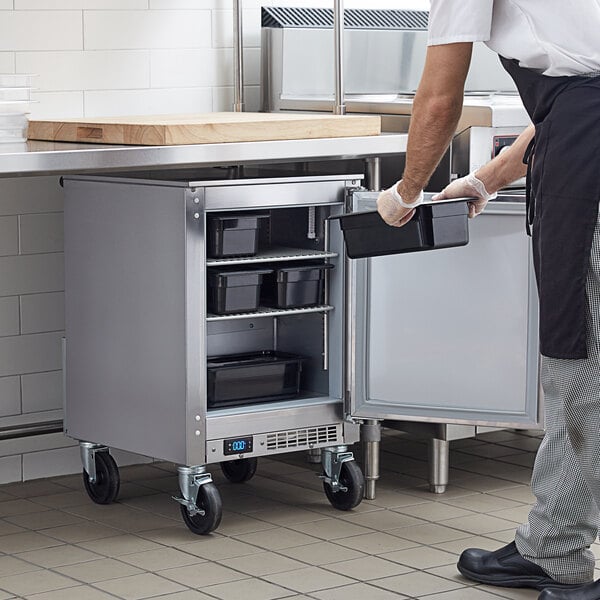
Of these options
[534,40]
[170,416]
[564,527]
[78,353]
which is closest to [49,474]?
[78,353]

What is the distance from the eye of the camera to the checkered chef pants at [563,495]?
2766 mm

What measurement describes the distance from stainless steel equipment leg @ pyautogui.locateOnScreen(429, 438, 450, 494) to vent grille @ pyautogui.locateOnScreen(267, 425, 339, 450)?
31 cm

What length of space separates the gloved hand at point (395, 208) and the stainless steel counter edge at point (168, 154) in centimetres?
78

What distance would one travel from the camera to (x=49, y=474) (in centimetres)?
422

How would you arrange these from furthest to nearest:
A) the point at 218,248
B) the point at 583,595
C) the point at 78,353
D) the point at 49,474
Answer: the point at 49,474 → the point at 78,353 → the point at 218,248 → the point at 583,595

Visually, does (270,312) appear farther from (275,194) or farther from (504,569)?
A: (504,569)

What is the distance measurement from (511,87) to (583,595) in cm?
208

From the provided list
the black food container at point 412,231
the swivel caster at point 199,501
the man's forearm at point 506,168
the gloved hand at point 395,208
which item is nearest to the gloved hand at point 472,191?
the man's forearm at point 506,168

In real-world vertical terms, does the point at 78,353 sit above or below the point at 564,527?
above

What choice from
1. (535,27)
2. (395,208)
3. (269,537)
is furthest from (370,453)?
(535,27)

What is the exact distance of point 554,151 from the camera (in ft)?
8.52

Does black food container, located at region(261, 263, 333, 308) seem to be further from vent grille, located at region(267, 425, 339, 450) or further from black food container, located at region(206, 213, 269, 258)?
vent grille, located at region(267, 425, 339, 450)

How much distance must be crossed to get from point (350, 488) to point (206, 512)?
45cm

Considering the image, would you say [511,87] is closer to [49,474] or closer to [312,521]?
[312,521]
